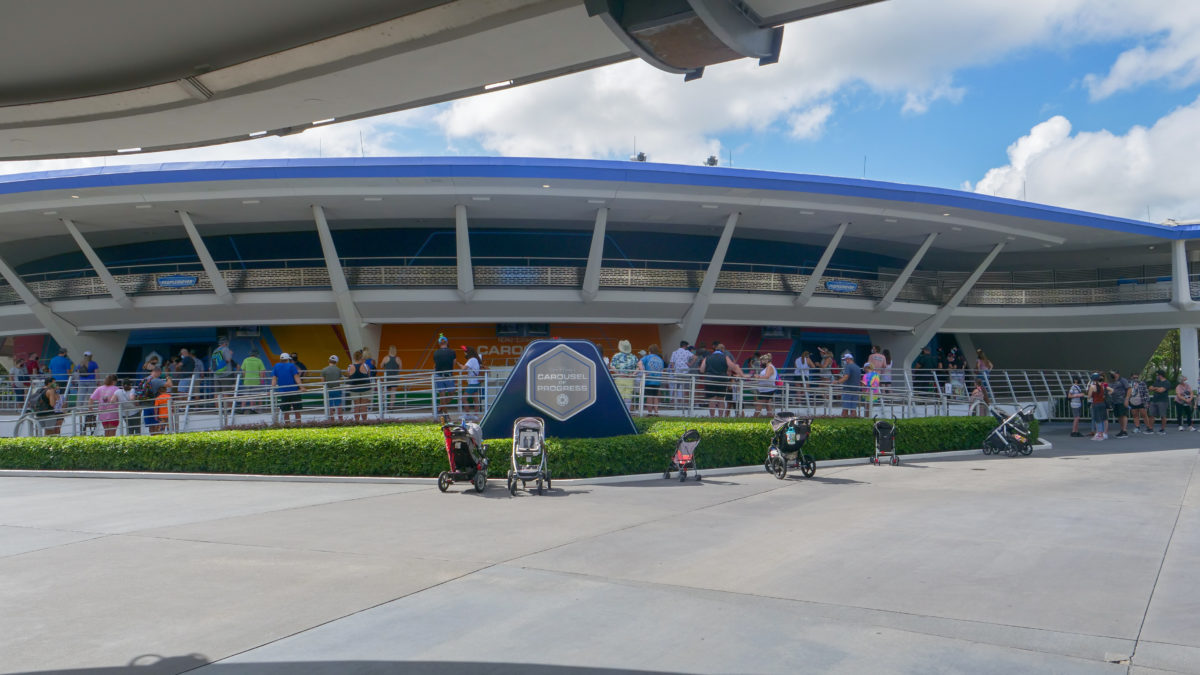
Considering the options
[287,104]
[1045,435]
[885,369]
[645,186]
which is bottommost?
[1045,435]

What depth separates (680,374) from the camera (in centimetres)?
1747

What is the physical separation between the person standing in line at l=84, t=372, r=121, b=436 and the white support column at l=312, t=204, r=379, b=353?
7.20 meters

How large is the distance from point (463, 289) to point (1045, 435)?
661 inches

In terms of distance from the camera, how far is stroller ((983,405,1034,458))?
17.4m

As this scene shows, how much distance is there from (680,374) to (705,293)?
31.4ft

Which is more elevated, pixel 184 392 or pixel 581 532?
pixel 184 392

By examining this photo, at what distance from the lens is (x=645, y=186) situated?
24.0 metres

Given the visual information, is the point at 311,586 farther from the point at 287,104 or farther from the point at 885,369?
the point at 885,369

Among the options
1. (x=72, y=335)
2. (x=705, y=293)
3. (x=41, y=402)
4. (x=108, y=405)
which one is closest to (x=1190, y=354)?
(x=705, y=293)

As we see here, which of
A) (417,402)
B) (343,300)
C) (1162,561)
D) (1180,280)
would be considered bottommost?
(1162,561)

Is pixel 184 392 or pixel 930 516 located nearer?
pixel 930 516

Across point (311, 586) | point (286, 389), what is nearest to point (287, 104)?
point (311, 586)

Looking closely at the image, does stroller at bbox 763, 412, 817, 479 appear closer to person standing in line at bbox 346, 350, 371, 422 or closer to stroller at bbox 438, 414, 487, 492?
stroller at bbox 438, 414, 487, 492

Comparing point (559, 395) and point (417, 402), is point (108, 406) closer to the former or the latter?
point (417, 402)
